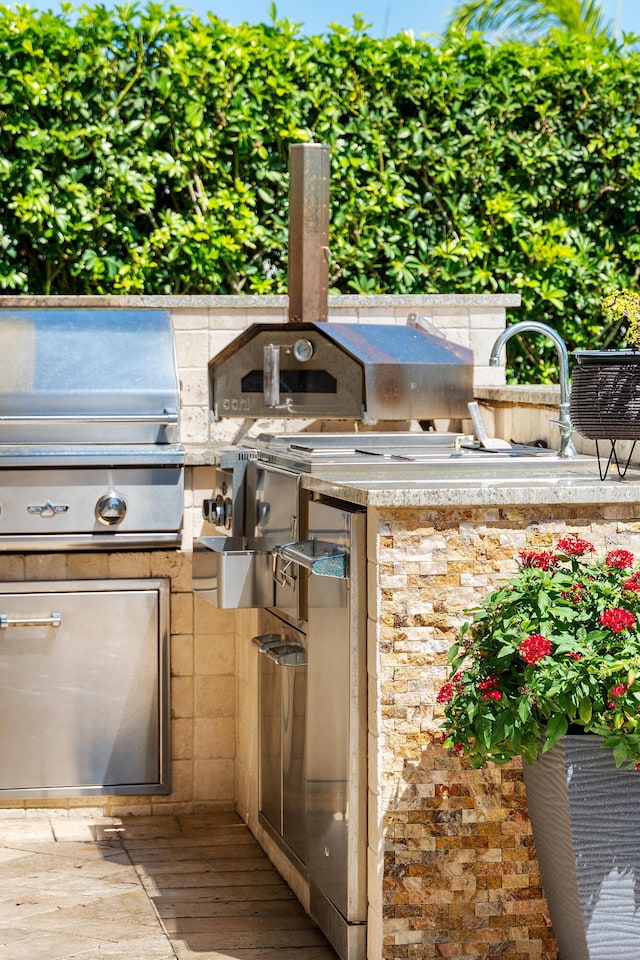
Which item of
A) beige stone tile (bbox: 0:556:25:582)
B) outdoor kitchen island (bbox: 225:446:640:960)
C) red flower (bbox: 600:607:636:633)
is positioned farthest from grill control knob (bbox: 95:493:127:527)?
red flower (bbox: 600:607:636:633)

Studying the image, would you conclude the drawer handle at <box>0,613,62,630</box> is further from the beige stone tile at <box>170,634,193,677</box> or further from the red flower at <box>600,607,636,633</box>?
Answer: the red flower at <box>600,607,636,633</box>

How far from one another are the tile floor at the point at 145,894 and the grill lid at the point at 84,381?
4.35 feet

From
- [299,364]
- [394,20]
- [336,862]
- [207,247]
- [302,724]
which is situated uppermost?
[394,20]

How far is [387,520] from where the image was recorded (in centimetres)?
292

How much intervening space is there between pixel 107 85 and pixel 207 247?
0.85m

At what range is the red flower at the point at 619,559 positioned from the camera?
2.81 meters

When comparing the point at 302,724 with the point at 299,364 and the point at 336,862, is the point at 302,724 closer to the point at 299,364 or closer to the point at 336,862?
the point at 336,862

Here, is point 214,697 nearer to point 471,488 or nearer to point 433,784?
point 433,784

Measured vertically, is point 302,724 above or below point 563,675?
below

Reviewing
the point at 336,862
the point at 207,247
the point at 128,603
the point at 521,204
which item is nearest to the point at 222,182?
the point at 207,247

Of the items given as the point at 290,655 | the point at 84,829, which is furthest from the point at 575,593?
the point at 84,829

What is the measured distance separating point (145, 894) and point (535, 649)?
5.93 ft

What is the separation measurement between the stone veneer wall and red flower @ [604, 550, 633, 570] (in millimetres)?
249

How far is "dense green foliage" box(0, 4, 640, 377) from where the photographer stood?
19.4 ft
